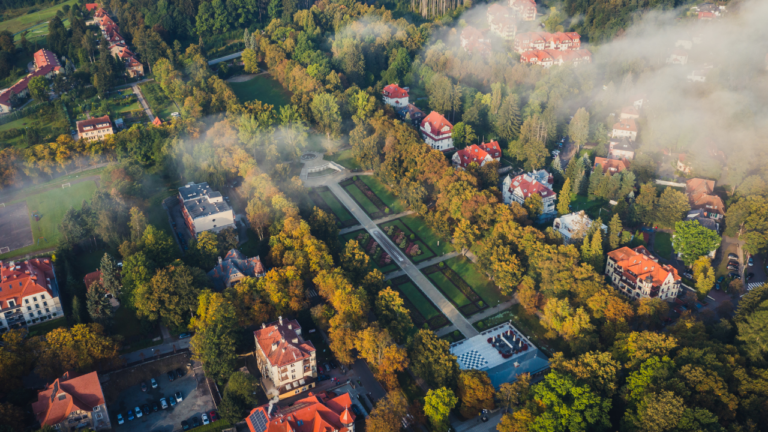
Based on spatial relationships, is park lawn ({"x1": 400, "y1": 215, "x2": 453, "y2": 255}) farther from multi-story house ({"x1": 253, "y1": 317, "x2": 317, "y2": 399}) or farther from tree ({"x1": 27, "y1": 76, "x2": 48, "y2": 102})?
tree ({"x1": 27, "y1": 76, "x2": 48, "y2": 102})

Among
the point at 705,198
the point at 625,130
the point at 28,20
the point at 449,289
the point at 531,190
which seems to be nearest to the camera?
the point at 449,289

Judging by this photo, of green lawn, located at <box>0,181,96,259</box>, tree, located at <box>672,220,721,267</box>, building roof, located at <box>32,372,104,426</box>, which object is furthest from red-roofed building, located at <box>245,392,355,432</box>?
tree, located at <box>672,220,721,267</box>

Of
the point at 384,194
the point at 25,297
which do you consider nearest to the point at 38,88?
the point at 25,297

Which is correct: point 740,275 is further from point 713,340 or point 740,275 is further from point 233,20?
point 233,20

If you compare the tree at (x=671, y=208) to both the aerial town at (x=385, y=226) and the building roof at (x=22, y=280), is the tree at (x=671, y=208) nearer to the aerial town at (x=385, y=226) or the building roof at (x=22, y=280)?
the aerial town at (x=385, y=226)

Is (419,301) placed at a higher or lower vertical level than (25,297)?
lower

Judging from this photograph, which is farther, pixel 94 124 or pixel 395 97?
pixel 395 97

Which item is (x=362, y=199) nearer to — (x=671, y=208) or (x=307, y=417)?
(x=671, y=208)
